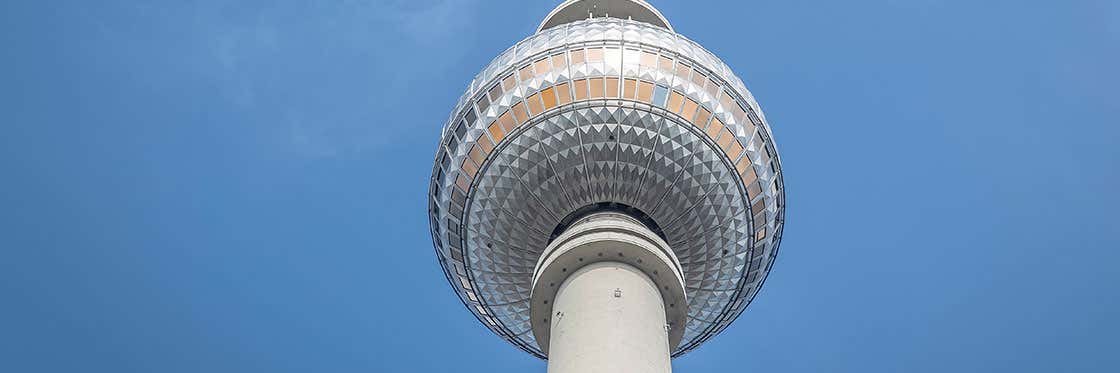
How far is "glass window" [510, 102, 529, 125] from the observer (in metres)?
27.5

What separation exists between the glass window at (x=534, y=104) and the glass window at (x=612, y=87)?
2005 millimetres

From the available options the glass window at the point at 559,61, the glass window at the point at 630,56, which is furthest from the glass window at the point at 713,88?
the glass window at the point at 559,61

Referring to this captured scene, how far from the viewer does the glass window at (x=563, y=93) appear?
89.5 feet

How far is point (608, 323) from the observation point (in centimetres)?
2294

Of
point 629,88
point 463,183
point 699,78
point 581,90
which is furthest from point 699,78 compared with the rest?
point 463,183

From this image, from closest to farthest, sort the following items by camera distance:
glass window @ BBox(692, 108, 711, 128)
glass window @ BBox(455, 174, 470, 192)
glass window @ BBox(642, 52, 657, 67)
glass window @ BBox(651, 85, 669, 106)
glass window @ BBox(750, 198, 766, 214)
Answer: glass window @ BBox(651, 85, 669, 106), glass window @ BBox(692, 108, 711, 128), glass window @ BBox(642, 52, 657, 67), glass window @ BBox(455, 174, 470, 192), glass window @ BBox(750, 198, 766, 214)

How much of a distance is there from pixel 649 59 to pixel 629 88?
→ 1575mm

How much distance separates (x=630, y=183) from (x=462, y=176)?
5.31m

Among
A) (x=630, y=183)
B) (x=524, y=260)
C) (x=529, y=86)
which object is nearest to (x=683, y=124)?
(x=630, y=183)

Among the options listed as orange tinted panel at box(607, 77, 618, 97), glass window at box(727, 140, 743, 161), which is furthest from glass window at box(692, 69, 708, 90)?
orange tinted panel at box(607, 77, 618, 97)

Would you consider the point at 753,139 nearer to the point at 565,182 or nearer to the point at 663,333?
the point at 565,182

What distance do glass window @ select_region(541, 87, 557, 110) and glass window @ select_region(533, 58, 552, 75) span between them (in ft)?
2.95

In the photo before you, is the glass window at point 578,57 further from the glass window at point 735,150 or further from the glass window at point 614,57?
the glass window at point 735,150

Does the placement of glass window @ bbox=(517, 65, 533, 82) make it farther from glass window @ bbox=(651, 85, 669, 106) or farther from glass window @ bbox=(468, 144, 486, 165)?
glass window @ bbox=(651, 85, 669, 106)
